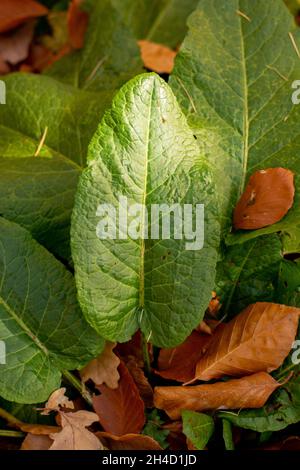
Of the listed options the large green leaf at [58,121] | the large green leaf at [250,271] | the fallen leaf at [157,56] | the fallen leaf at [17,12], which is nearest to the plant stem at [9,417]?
the large green leaf at [58,121]

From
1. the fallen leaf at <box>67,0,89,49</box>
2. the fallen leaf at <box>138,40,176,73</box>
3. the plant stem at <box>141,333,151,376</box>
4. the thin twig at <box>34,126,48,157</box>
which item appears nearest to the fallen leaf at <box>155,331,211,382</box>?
the plant stem at <box>141,333,151,376</box>

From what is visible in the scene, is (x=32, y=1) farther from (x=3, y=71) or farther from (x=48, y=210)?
(x=48, y=210)

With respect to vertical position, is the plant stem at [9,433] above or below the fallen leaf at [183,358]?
below

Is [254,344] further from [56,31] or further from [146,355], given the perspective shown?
[56,31]

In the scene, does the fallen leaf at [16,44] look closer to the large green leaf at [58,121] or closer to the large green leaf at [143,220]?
the large green leaf at [58,121]

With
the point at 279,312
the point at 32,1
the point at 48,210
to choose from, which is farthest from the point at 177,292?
the point at 32,1
